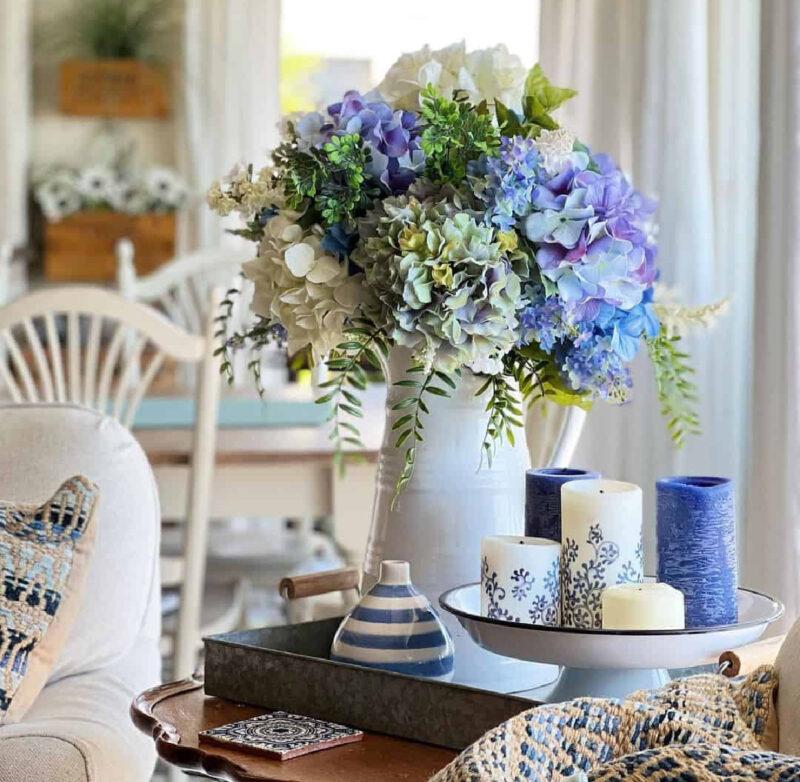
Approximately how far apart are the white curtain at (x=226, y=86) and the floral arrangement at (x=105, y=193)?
0.16 m

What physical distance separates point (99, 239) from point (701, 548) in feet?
14.0

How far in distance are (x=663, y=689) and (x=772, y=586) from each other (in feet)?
2.38

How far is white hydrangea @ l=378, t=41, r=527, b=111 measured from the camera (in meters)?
1.28

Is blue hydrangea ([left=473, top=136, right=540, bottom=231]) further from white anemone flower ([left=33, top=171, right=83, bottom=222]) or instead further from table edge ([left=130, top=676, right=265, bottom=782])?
white anemone flower ([left=33, top=171, right=83, bottom=222])

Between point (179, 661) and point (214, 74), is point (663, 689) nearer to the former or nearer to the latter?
point (179, 661)

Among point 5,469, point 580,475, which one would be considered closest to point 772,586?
point 580,475

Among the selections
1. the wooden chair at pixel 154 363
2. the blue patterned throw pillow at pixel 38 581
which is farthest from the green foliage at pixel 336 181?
the wooden chair at pixel 154 363

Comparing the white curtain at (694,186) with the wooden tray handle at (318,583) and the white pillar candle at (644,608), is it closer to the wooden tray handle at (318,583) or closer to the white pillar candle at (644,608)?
the wooden tray handle at (318,583)

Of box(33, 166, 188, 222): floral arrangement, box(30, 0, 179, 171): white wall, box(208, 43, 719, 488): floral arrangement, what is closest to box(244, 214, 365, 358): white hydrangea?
box(208, 43, 719, 488): floral arrangement

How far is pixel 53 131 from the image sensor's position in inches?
209

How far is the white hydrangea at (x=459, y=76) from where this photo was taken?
128cm

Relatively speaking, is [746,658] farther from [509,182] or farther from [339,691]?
[509,182]

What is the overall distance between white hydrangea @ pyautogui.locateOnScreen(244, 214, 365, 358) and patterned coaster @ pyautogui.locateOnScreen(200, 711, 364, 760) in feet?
1.13

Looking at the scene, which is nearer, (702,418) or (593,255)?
(593,255)
